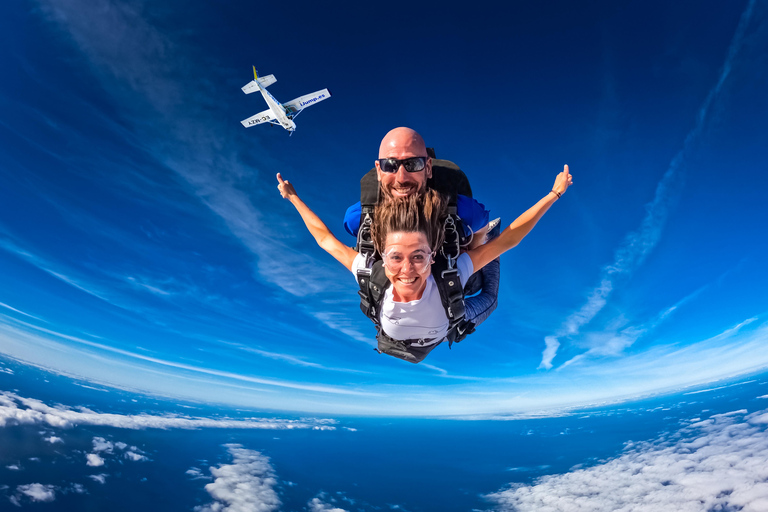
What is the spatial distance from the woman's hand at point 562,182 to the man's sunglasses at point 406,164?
176 cm

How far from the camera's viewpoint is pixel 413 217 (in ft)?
11.1

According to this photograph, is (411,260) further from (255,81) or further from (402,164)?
(255,81)

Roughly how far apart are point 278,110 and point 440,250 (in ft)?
109

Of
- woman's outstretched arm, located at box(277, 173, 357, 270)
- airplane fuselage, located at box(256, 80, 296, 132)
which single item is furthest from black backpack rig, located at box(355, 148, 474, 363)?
airplane fuselage, located at box(256, 80, 296, 132)

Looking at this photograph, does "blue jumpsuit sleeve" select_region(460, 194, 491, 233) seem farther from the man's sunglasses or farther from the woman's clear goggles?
the woman's clear goggles

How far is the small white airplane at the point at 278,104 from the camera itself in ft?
98.5

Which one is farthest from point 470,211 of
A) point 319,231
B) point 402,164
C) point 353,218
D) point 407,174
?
point 319,231

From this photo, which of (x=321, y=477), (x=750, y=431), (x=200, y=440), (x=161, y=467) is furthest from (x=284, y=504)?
(x=750, y=431)

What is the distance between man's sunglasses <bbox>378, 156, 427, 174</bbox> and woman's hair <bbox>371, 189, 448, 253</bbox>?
1.17ft

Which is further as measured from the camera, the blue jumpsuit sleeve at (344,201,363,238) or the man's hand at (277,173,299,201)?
the man's hand at (277,173,299,201)

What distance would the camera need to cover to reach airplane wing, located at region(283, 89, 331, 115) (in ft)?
104

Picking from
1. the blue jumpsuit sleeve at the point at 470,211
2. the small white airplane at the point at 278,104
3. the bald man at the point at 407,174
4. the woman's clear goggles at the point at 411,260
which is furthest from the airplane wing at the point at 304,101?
the woman's clear goggles at the point at 411,260

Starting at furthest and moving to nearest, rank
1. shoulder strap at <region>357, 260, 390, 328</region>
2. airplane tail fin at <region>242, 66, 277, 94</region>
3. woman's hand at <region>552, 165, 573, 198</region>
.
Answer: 1. airplane tail fin at <region>242, 66, 277, 94</region>
2. woman's hand at <region>552, 165, 573, 198</region>
3. shoulder strap at <region>357, 260, 390, 328</region>

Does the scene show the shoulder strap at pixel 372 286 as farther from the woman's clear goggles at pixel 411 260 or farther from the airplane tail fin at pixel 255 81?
the airplane tail fin at pixel 255 81
